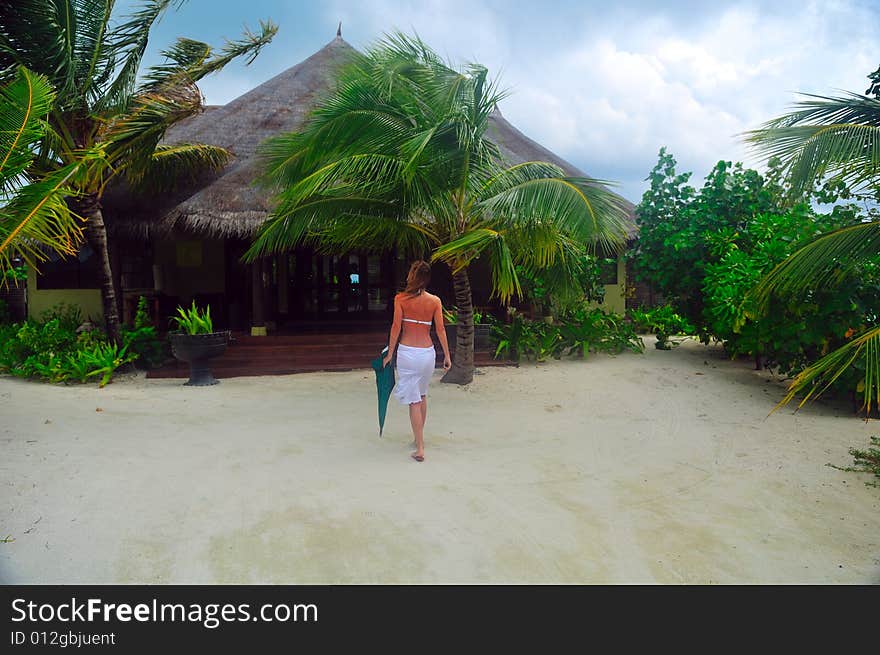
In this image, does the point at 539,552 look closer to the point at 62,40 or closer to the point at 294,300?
the point at 62,40

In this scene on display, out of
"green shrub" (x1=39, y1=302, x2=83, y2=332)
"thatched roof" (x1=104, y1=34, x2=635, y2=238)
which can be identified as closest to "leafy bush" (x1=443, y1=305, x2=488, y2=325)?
"thatched roof" (x1=104, y1=34, x2=635, y2=238)

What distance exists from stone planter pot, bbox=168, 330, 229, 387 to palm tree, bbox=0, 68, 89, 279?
3.17 meters

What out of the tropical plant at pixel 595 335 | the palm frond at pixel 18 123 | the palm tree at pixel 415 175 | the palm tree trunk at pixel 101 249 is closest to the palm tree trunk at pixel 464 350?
the palm tree at pixel 415 175

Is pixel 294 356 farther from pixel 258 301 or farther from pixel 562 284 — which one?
pixel 562 284

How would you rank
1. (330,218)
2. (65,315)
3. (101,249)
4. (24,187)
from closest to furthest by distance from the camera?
(24,187)
(330,218)
(101,249)
(65,315)

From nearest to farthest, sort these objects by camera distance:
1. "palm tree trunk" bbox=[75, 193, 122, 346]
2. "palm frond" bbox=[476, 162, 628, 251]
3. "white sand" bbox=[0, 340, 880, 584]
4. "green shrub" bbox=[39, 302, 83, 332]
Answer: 1. "white sand" bbox=[0, 340, 880, 584]
2. "palm frond" bbox=[476, 162, 628, 251]
3. "palm tree trunk" bbox=[75, 193, 122, 346]
4. "green shrub" bbox=[39, 302, 83, 332]

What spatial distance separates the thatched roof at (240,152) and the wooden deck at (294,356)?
1.67 metres

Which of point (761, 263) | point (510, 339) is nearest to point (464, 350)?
point (510, 339)

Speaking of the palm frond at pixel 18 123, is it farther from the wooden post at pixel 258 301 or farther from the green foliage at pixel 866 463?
the green foliage at pixel 866 463

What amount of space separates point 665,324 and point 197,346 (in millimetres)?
7396

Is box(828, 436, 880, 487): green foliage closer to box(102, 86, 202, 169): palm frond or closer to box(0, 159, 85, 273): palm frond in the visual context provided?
box(0, 159, 85, 273): palm frond

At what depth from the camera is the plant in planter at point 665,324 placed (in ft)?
30.7

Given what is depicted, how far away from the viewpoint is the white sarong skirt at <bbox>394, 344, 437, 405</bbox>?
410 centimetres

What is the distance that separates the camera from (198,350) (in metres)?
6.99
